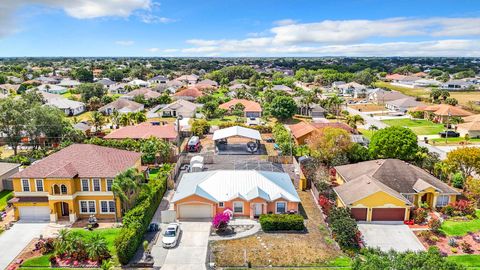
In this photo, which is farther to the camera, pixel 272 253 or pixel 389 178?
pixel 389 178

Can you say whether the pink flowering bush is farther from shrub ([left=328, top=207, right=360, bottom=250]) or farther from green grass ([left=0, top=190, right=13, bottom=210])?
green grass ([left=0, top=190, right=13, bottom=210])

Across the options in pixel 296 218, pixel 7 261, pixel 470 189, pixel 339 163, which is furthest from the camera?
pixel 339 163

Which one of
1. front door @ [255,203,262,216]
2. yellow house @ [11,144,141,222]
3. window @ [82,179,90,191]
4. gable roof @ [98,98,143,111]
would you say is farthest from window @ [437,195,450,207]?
gable roof @ [98,98,143,111]

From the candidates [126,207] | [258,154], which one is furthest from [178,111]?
[126,207]

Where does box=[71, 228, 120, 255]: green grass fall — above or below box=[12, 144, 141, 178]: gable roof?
below

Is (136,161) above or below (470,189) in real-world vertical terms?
above

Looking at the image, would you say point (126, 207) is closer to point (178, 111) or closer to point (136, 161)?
point (136, 161)

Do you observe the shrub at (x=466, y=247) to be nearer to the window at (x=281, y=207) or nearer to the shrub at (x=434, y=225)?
the shrub at (x=434, y=225)
